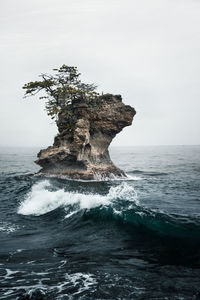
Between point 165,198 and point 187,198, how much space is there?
1.81m

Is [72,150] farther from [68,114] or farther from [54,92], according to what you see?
[54,92]

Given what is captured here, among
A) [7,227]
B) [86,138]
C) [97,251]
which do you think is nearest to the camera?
[97,251]

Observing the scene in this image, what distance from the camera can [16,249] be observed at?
10.5 m

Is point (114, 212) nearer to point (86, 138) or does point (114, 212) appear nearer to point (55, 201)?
point (55, 201)

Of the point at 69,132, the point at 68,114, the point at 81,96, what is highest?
the point at 81,96

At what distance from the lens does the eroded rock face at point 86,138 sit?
3381 centimetres

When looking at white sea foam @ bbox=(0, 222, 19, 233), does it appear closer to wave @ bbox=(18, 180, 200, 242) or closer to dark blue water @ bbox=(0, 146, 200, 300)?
dark blue water @ bbox=(0, 146, 200, 300)

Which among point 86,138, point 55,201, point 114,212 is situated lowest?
point 55,201

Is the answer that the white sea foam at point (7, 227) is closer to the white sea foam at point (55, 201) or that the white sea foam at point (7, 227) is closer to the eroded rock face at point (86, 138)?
the white sea foam at point (55, 201)

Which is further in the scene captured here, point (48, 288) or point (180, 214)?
point (180, 214)

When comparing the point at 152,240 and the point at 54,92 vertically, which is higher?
the point at 54,92

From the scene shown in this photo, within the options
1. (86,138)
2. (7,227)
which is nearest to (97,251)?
(7,227)

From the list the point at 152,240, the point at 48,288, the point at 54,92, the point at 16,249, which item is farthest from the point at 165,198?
the point at 54,92

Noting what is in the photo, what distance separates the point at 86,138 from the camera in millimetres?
33719
